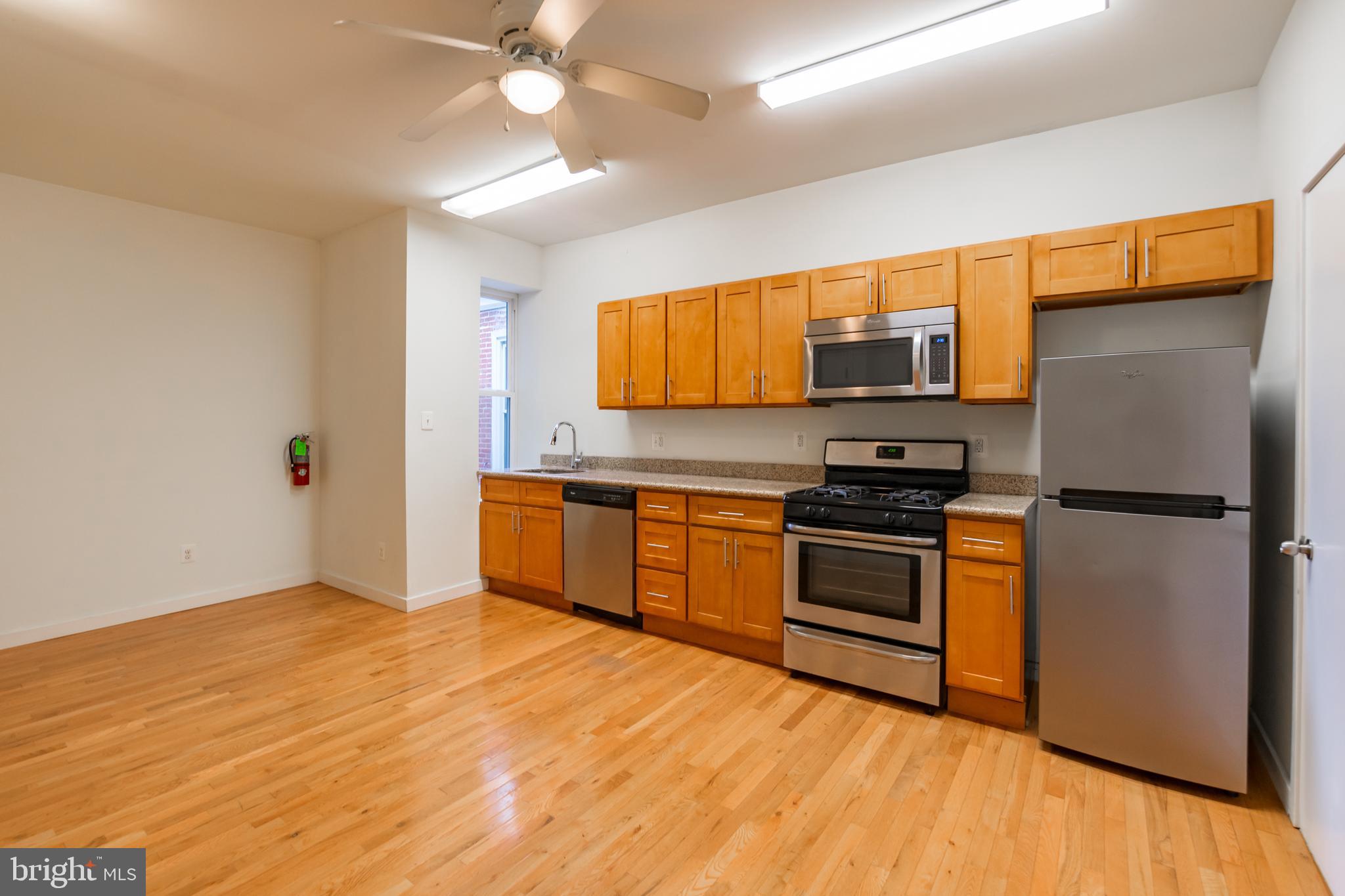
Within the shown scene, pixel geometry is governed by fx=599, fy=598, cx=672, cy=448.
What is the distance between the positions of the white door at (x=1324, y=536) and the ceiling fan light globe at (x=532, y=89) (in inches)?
94.8

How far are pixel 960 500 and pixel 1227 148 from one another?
1.89 metres

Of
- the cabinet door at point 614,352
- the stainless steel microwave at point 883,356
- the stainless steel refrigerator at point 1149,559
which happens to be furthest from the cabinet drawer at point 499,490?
the stainless steel refrigerator at point 1149,559

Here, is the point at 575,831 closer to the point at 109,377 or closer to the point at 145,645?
the point at 145,645

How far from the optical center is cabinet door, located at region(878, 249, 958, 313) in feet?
9.67

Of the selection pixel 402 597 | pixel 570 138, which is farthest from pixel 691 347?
pixel 402 597

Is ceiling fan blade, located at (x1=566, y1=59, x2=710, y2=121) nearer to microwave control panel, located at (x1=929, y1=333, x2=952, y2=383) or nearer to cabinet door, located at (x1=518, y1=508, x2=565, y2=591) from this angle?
microwave control panel, located at (x1=929, y1=333, x2=952, y2=383)

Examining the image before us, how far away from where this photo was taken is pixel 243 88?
267 cm

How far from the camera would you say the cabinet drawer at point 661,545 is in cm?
359

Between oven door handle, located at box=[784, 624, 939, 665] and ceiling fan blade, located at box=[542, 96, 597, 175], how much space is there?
8.09 ft

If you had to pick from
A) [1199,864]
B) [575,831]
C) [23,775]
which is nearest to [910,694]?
[1199,864]

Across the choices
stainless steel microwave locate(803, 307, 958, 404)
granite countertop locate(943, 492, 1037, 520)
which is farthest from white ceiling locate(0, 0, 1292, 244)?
granite countertop locate(943, 492, 1037, 520)

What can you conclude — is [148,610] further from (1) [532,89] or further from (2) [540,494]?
(1) [532,89]

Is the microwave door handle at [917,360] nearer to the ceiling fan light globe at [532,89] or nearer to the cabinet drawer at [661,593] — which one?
the cabinet drawer at [661,593]

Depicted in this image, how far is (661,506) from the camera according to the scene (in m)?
3.66
